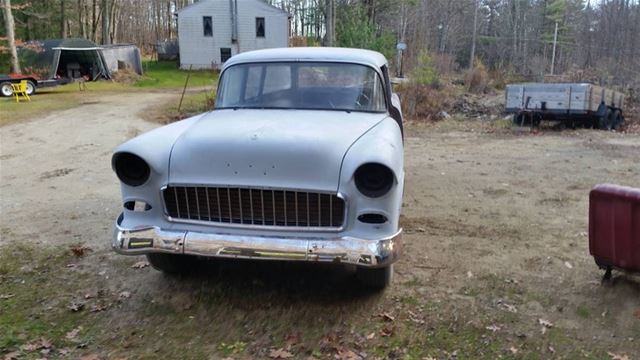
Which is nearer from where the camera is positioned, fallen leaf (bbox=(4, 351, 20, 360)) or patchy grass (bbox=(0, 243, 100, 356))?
fallen leaf (bbox=(4, 351, 20, 360))

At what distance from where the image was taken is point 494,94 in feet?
74.7

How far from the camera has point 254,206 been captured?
3.79 metres

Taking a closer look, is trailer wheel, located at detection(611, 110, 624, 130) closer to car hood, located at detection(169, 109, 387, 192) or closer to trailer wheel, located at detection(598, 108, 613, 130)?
trailer wheel, located at detection(598, 108, 613, 130)

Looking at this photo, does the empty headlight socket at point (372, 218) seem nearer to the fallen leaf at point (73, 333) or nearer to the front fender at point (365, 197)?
the front fender at point (365, 197)

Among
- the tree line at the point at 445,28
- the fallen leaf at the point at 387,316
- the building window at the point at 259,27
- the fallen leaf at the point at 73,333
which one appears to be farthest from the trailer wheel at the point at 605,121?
the building window at the point at 259,27

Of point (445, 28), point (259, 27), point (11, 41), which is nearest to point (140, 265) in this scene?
point (11, 41)

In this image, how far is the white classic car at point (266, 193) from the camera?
3625 millimetres

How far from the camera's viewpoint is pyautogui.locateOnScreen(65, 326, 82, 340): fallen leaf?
12.3 feet

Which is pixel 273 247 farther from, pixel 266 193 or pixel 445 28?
pixel 445 28

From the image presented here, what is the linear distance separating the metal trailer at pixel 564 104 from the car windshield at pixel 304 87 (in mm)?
11231

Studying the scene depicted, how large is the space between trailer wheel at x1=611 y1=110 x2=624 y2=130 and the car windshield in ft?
43.1

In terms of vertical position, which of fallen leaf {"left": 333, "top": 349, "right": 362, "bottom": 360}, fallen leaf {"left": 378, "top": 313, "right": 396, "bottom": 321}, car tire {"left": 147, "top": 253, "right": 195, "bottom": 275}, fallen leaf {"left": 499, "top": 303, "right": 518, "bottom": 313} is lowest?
fallen leaf {"left": 333, "top": 349, "right": 362, "bottom": 360}

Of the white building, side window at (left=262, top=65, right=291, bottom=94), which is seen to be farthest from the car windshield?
the white building

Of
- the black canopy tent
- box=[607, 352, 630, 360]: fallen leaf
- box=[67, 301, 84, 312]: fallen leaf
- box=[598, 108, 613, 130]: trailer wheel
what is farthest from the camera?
the black canopy tent
